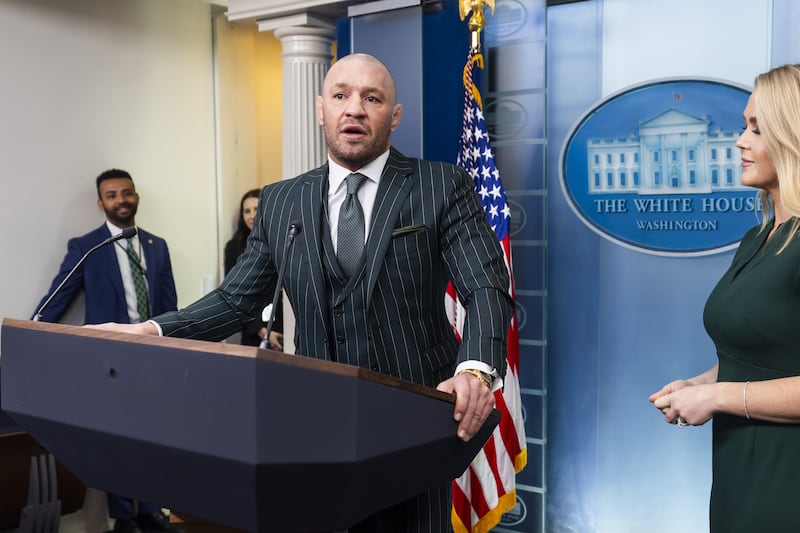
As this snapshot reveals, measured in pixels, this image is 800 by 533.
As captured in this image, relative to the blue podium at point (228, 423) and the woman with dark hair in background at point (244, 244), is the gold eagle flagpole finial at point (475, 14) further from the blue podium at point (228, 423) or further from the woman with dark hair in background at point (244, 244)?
the blue podium at point (228, 423)

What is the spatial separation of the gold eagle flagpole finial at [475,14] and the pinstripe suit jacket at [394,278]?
5.57ft

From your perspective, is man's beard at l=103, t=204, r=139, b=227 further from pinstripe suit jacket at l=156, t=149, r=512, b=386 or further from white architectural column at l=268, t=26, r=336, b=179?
pinstripe suit jacket at l=156, t=149, r=512, b=386

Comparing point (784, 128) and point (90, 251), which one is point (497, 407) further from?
point (90, 251)

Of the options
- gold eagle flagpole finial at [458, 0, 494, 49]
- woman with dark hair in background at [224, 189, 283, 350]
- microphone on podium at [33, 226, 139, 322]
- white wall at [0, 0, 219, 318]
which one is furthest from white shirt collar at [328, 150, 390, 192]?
woman with dark hair in background at [224, 189, 283, 350]

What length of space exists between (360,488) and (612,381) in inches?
101

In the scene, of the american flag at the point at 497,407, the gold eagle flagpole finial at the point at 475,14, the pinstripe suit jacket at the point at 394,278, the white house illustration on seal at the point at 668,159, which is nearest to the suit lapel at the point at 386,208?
the pinstripe suit jacket at the point at 394,278

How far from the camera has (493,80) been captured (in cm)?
365

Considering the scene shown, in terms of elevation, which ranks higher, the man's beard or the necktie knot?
the necktie knot


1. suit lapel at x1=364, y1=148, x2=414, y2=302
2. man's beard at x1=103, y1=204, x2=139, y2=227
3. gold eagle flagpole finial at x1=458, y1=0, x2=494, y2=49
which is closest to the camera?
suit lapel at x1=364, y1=148, x2=414, y2=302

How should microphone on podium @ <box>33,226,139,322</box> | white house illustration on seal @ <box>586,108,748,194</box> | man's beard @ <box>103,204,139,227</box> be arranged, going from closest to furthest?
microphone on podium @ <box>33,226,139,322</box>, white house illustration on seal @ <box>586,108,748,194</box>, man's beard @ <box>103,204,139,227</box>

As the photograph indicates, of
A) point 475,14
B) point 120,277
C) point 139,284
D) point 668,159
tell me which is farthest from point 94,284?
point 668,159

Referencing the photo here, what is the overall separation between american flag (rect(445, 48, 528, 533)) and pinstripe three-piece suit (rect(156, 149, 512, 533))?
5.12 feet

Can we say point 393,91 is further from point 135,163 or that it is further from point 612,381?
point 135,163

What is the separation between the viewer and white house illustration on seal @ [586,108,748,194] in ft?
10.4
